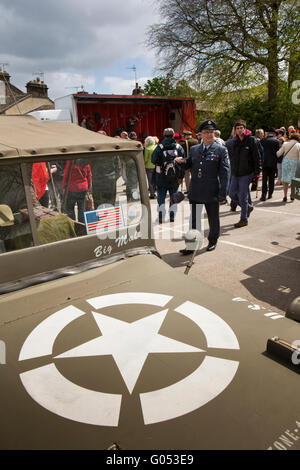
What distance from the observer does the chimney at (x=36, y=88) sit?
1296 inches

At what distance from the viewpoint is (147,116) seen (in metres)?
14.5

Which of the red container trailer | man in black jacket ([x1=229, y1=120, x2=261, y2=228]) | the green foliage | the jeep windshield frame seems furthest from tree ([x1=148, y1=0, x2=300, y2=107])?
the jeep windshield frame

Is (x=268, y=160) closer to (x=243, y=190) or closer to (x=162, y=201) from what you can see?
(x=243, y=190)

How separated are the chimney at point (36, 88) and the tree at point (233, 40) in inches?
653

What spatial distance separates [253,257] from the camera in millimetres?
5609

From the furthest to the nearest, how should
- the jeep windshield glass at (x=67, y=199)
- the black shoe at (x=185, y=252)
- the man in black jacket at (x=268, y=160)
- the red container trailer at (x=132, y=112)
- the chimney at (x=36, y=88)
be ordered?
the chimney at (x=36, y=88) < the red container trailer at (x=132, y=112) < the man in black jacket at (x=268, y=160) < the black shoe at (x=185, y=252) < the jeep windshield glass at (x=67, y=199)

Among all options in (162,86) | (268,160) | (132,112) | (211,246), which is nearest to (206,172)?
(211,246)

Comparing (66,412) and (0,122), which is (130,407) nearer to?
(66,412)

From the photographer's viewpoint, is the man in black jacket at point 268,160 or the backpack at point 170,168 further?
the man in black jacket at point 268,160

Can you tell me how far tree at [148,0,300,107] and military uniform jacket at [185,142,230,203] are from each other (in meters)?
15.3

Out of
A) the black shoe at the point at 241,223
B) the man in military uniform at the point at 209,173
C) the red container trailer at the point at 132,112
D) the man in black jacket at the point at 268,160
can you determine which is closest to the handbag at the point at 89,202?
the man in military uniform at the point at 209,173

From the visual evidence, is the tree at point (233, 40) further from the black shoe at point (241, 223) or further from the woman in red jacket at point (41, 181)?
the woman in red jacket at point (41, 181)
